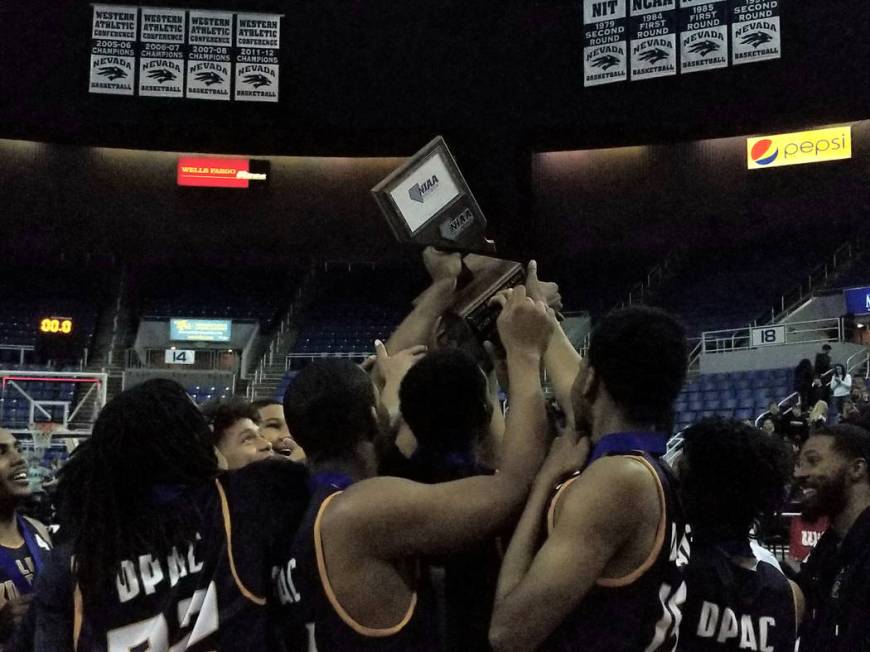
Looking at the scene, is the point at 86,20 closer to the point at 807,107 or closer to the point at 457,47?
the point at 457,47

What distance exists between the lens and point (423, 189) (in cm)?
223

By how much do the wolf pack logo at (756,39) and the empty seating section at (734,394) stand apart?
5186mm

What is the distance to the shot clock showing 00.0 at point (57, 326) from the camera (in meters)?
17.2

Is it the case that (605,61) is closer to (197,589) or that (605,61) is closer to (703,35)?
(703,35)

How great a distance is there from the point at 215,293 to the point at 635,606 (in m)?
20.3

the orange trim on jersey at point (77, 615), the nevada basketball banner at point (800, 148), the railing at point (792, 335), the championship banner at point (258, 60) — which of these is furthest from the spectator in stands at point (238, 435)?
the nevada basketball banner at point (800, 148)

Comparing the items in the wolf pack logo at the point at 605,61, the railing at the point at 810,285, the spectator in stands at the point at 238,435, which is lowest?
the spectator in stands at the point at 238,435

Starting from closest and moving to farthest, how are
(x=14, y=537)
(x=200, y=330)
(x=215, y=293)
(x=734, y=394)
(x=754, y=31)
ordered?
(x=14, y=537) < (x=734, y=394) < (x=754, y=31) < (x=200, y=330) < (x=215, y=293)

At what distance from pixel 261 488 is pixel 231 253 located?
763 inches

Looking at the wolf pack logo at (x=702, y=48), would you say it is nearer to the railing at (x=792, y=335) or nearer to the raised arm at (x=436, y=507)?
the railing at (x=792, y=335)

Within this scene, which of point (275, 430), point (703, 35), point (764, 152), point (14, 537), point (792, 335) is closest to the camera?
point (14, 537)

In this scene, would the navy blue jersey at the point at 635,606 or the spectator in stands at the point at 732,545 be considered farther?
the spectator in stands at the point at 732,545

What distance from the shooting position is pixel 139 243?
20.8 meters

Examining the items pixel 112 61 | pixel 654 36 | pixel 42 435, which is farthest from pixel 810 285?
pixel 42 435
